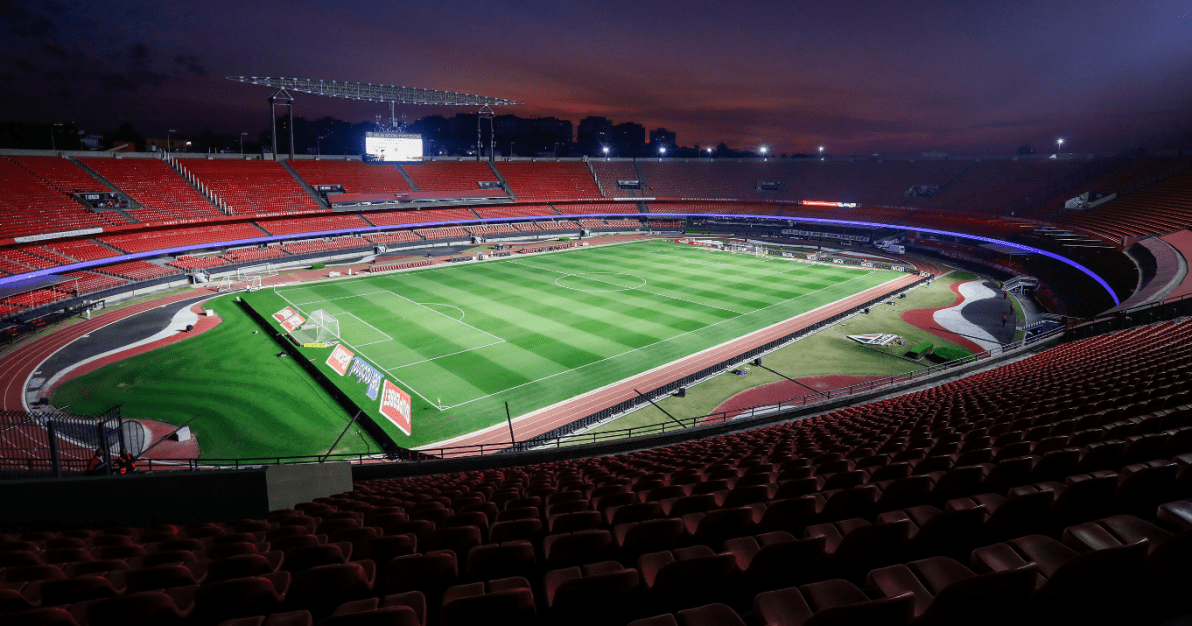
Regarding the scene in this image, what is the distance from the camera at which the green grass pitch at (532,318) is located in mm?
26938

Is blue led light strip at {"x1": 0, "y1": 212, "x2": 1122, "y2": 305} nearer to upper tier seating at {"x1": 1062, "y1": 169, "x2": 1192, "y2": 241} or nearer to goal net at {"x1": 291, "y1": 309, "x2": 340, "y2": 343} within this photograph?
upper tier seating at {"x1": 1062, "y1": 169, "x2": 1192, "y2": 241}

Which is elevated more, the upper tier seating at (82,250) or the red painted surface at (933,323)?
the upper tier seating at (82,250)

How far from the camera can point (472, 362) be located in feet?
100

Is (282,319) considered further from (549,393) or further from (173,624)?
(173,624)

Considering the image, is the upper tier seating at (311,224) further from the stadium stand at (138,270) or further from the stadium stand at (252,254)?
the stadium stand at (138,270)

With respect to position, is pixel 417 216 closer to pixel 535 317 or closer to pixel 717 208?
pixel 535 317

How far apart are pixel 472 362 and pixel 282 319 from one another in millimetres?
14276

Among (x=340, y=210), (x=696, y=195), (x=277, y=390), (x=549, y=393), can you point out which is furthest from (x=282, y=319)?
(x=696, y=195)

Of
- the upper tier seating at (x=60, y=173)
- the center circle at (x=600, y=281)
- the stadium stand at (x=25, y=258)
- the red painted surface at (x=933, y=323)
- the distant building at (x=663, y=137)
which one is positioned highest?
the distant building at (x=663, y=137)

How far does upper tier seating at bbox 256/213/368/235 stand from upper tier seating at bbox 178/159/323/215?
151 centimetres

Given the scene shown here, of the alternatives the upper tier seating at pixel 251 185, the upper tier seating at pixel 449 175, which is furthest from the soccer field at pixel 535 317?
the upper tier seating at pixel 449 175

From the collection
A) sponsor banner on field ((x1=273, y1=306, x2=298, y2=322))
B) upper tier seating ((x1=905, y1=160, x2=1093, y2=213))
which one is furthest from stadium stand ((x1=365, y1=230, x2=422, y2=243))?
upper tier seating ((x1=905, y1=160, x2=1093, y2=213))

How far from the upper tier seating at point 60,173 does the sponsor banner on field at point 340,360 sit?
4352 centimetres

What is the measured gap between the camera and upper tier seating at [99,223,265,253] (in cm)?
5088
